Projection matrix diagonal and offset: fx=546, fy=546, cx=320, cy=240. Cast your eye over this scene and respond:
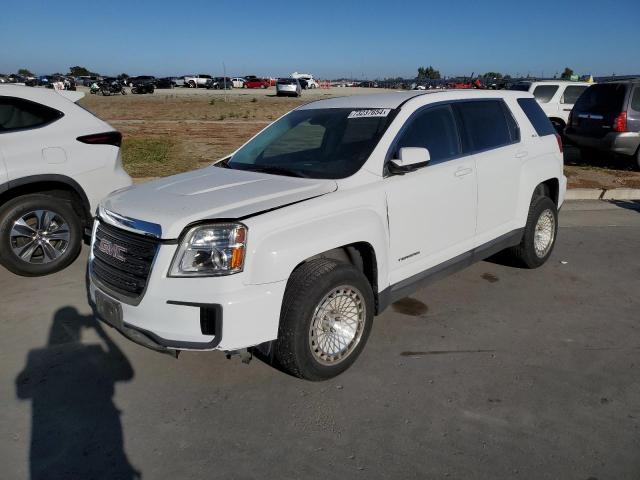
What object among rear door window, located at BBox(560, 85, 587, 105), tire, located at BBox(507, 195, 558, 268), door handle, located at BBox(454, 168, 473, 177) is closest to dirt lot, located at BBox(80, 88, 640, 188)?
rear door window, located at BBox(560, 85, 587, 105)

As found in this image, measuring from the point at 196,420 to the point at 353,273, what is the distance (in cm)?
Answer: 125

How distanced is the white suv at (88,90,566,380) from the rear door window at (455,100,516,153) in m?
0.01

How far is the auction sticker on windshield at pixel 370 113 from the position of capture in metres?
4.04

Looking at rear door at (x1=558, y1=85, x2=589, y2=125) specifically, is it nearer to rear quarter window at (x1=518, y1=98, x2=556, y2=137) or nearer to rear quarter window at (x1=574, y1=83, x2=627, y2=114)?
rear quarter window at (x1=574, y1=83, x2=627, y2=114)

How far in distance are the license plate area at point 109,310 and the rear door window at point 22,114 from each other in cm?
263

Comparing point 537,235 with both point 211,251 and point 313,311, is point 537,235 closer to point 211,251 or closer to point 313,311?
point 313,311

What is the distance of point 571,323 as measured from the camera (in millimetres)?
4320

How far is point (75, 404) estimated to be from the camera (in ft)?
10.6

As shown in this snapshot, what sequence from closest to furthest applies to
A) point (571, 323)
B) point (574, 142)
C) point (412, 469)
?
point (412, 469) < point (571, 323) < point (574, 142)

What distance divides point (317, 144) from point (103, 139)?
2436mm

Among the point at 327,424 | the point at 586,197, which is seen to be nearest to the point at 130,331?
the point at 327,424

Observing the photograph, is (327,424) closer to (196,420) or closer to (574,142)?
(196,420)

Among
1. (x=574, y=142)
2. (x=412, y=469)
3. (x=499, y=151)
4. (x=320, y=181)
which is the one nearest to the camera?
(x=412, y=469)

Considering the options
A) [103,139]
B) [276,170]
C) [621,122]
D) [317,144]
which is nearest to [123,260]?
[276,170]
